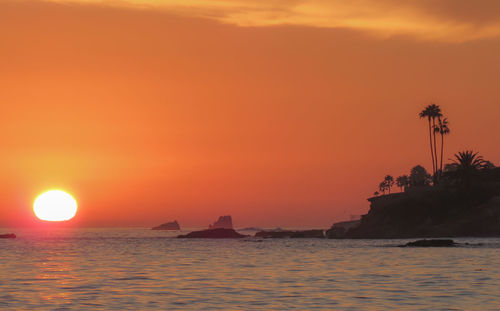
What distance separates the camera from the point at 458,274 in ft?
213

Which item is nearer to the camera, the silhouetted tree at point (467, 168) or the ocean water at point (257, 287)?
the ocean water at point (257, 287)

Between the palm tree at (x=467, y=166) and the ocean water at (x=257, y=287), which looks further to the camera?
the palm tree at (x=467, y=166)

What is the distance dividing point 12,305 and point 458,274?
125 ft

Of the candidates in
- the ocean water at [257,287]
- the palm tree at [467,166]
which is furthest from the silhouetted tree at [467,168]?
the ocean water at [257,287]

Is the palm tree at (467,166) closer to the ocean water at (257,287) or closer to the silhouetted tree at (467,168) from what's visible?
the silhouetted tree at (467,168)

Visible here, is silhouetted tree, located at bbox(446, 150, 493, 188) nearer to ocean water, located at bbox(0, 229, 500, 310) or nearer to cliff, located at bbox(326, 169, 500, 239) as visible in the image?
cliff, located at bbox(326, 169, 500, 239)

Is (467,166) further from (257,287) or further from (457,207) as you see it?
(257,287)

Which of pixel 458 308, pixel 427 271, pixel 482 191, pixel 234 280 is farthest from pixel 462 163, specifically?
pixel 458 308

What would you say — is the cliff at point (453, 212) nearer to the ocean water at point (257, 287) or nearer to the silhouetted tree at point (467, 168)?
the silhouetted tree at point (467, 168)

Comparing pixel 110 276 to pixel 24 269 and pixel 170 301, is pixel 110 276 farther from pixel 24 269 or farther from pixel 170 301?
pixel 170 301

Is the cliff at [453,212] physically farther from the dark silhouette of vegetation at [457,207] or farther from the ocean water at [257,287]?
the ocean water at [257,287]

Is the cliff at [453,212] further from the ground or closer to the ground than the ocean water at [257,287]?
further from the ground

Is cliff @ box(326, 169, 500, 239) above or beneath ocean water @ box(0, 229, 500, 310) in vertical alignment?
above

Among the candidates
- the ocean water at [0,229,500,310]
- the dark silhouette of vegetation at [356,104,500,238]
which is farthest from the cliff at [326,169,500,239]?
the ocean water at [0,229,500,310]
